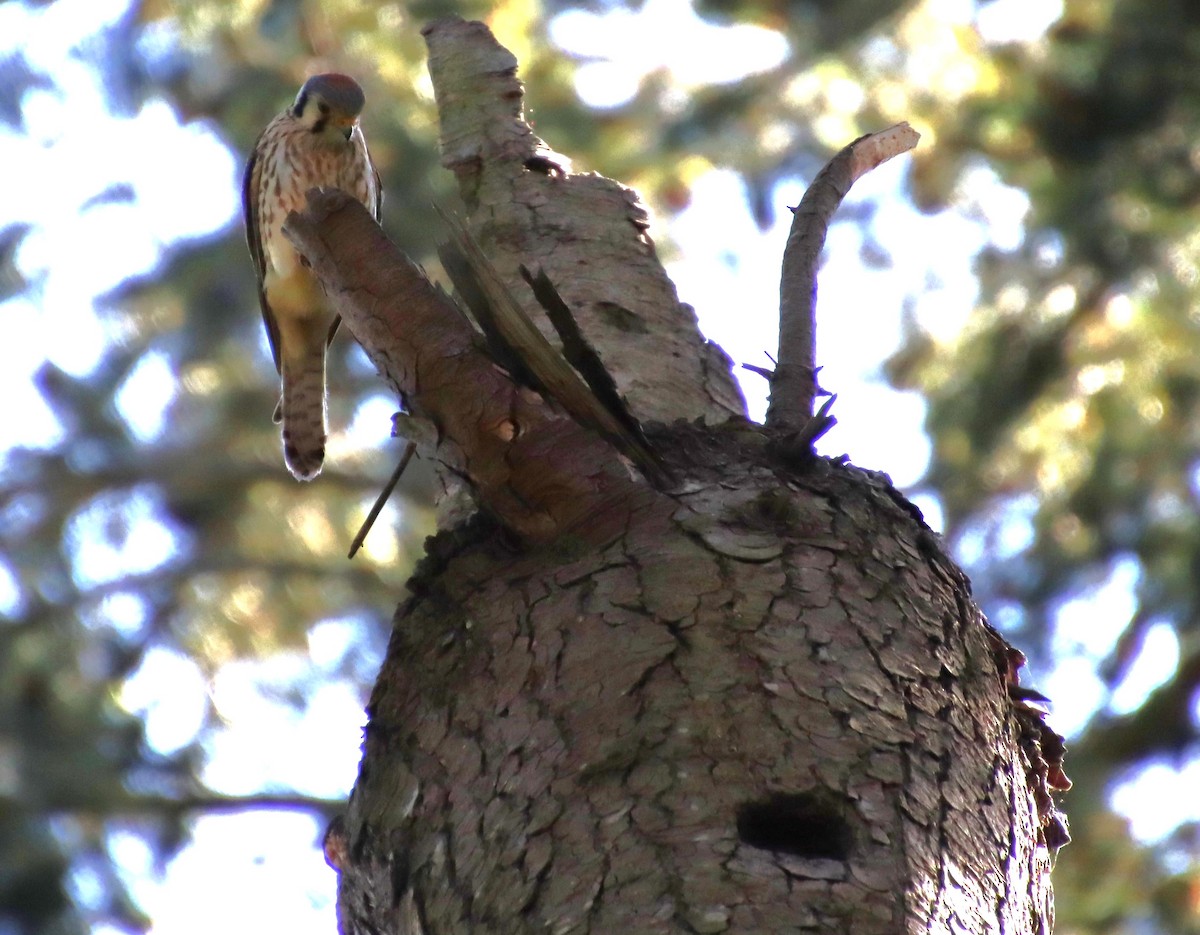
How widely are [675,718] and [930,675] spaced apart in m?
0.42

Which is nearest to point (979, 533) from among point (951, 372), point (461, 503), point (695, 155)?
point (951, 372)

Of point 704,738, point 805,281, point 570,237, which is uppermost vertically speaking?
point 570,237

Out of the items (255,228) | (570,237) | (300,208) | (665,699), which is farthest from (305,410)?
(665,699)

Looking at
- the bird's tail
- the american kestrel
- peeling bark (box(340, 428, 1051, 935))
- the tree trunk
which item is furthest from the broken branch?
the bird's tail

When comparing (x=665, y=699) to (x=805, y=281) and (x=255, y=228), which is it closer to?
(x=805, y=281)

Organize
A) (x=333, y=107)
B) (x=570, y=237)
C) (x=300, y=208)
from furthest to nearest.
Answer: (x=333, y=107)
(x=300, y=208)
(x=570, y=237)

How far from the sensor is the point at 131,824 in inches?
307

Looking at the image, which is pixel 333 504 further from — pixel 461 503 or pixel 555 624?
pixel 555 624

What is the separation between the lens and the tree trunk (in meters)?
2.10

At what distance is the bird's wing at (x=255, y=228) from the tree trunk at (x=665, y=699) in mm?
2861

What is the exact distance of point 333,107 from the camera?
5.08m

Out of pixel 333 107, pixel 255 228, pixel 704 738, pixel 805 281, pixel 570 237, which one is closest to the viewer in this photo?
pixel 704 738

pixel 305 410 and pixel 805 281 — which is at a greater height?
pixel 305 410

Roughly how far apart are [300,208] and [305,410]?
0.81 metres
